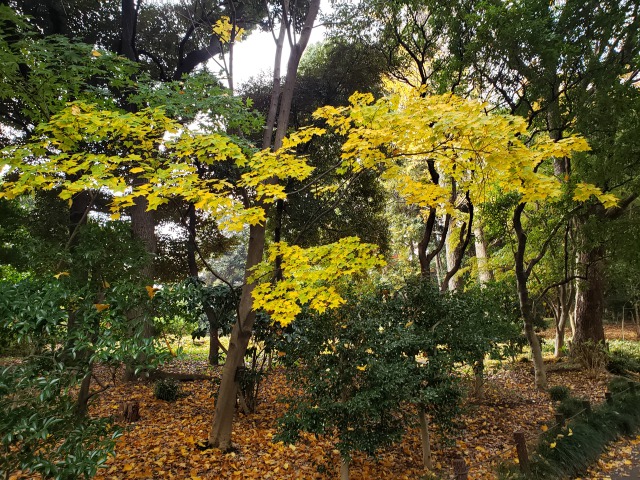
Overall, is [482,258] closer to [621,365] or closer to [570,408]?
[621,365]

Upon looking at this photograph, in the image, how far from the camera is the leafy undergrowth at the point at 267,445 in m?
4.82

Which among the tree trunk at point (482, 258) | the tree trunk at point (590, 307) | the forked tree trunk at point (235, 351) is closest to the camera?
the forked tree trunk at point (235, 351)

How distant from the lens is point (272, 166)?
4301 millimetres

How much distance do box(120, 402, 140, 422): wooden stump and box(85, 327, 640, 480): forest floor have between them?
0.45 ft

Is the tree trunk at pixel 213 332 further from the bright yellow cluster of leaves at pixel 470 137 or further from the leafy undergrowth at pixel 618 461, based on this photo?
the leafy undergrowth at pixel 618 461

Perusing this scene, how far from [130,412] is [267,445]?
235 centimetres

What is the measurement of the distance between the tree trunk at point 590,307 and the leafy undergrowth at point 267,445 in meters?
2.49

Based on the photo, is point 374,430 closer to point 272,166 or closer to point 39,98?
point 272,166

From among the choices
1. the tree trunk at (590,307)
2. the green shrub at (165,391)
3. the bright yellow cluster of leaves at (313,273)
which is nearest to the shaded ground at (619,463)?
the bright yellow cluster of leaves at (313,273)

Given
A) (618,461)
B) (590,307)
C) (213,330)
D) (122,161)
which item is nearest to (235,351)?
(213,330)

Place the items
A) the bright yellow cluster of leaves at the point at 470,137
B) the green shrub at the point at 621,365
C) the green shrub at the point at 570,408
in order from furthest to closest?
the green shrub at the point at 621,365 < the green shrub at the point at 570,408 < the bright yellow cluster of leaves at the point at 470,137

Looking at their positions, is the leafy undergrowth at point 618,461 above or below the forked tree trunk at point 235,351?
below

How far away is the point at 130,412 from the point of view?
20.1ft

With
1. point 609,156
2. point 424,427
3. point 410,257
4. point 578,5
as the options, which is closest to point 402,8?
point 578,5
